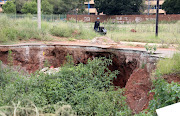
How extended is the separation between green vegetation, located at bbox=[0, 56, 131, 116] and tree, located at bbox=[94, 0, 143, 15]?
1191 inches

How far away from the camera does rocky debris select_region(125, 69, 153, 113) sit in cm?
633

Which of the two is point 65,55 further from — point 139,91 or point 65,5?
point 65,5

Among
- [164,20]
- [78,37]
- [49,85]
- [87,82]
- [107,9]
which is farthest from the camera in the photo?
[107,9]

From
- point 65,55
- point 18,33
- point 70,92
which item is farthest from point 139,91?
point 18,33

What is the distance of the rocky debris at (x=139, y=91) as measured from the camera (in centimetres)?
633

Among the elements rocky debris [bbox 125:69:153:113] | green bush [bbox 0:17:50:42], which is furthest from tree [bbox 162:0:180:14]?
rocky debris [bbox 125:69:153:113]

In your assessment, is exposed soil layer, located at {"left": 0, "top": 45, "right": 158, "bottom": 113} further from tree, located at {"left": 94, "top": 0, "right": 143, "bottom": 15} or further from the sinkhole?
tree, located at {"left": 94, "top": 0, "right": 143, "bottom": 15}

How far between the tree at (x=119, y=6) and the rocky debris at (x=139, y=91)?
30.4 meters

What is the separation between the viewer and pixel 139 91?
6832 millimetres

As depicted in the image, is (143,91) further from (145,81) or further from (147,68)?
(147,68)

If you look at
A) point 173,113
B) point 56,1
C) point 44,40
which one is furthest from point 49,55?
point 56,1

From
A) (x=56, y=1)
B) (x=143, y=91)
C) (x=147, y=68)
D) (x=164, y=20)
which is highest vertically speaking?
(x=56, y=1)

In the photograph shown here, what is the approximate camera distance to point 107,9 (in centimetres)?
3875

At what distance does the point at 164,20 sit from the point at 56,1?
22.7m
